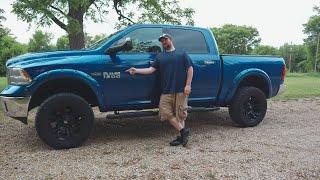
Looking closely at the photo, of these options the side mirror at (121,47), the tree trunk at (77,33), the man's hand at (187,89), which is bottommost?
the man's hand at (187,89)

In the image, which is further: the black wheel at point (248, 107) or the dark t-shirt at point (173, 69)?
the black wheel at point (248, 107)

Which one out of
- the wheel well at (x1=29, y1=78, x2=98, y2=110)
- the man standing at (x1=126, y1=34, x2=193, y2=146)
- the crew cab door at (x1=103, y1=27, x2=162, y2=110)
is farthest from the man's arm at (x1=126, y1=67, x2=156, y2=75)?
the wheel well at (x1=29, y1=78, x2=98, y2=110)

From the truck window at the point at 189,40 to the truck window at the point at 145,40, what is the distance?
310mm

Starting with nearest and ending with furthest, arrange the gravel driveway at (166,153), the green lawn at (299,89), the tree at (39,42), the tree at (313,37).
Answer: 1. the gravel driveway at (166,153)
2. the green lawn at (299,89)
3. the tree at (313,37)
4. the tree at (39,42)

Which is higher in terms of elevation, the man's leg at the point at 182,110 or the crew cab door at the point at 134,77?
the crew cab door at the point at 134,77

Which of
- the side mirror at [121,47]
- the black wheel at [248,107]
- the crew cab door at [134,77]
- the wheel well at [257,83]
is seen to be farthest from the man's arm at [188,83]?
the wheel well at [257,83]

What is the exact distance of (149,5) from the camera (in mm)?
18984

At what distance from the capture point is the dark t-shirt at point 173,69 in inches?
284

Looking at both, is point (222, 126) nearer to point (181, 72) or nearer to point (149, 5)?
point (181, 72)

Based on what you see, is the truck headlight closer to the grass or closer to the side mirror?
the side mirror

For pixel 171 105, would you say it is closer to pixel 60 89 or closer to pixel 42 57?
pixel 60 89

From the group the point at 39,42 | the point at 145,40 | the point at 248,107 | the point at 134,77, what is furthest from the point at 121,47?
the point at 39,42

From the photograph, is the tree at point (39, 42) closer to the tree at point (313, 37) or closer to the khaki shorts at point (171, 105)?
the tree at point (313, 37)

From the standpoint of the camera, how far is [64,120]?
7.03m
